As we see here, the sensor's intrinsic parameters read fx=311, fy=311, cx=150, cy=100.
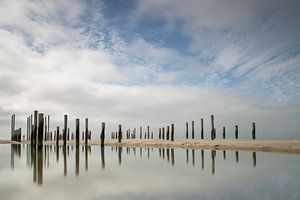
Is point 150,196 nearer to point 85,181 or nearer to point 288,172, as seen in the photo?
point 85,181

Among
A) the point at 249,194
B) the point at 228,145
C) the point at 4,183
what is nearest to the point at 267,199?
the point at 249,194

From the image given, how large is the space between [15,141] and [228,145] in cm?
3916

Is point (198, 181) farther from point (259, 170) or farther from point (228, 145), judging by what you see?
point (228, 145)

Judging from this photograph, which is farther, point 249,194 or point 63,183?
point 63,183

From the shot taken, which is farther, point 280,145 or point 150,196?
point 280,145

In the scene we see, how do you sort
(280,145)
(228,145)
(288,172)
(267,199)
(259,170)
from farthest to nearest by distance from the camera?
(228,145) → (280,145) → (259,170) → (288,172) → (267,199)

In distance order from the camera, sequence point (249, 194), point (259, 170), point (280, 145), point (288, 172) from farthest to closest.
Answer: point (280, 145), point (259, 170), point (288, 172), point (249, 194)

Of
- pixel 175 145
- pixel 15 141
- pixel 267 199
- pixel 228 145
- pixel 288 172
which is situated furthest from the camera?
pixel 15 141

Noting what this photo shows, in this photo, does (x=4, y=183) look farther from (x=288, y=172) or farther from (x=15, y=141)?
(x=15, y=141)

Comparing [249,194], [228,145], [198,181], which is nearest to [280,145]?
[228,145]

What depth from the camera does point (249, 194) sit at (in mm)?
8328

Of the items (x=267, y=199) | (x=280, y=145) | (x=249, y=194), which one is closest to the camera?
(x=267, y=199)

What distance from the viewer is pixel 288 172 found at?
1252 cm

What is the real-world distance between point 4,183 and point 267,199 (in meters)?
8.30
